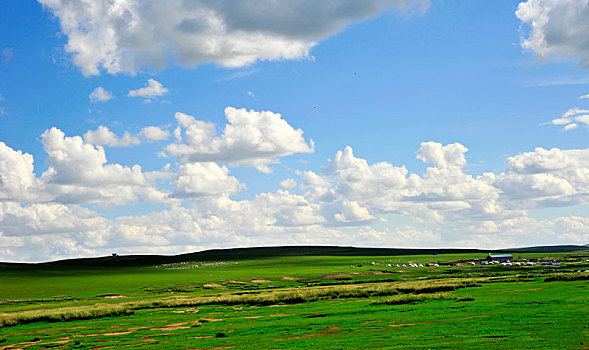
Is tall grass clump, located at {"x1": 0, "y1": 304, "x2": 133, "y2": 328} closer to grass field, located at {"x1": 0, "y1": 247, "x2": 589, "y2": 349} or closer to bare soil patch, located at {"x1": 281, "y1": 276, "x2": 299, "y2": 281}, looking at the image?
grass field, located at {"x1": 0, "y1": 247, "x2": 589, "y2": 349}

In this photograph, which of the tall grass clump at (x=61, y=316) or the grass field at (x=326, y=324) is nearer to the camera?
the grass field at (x=326, y=324)

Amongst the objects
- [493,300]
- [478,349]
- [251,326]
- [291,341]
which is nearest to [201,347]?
[291,341]

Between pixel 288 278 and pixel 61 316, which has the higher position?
pixel 61 316

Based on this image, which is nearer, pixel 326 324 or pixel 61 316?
pixel 326 324

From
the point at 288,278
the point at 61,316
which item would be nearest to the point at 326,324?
the point at 61,316

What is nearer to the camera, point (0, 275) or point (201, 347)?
point (201, 347)

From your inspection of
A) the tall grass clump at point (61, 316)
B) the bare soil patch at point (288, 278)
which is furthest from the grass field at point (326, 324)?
the bare soil patch at point (288, 278)

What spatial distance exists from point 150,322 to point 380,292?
1291 inches

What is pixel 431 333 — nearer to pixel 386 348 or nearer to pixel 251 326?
pixel 386 348

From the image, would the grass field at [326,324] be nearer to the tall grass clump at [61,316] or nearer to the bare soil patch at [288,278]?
the tall grass clump at [61,316]

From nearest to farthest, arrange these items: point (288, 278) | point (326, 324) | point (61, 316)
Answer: point (326, 324)
point (61, 316)
point (288, 278)

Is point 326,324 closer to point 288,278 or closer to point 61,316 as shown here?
point 61,316

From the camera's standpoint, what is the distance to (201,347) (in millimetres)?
33594

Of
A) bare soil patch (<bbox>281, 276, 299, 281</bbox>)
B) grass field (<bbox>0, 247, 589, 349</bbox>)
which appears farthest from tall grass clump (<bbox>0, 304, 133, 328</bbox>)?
bare soil patch (<bbox>281, 276, 299, 281</bbox>)
